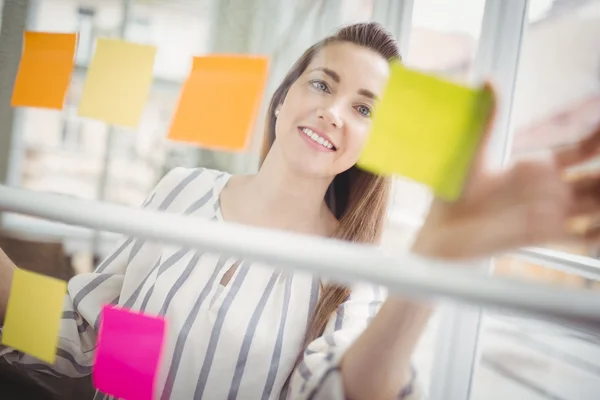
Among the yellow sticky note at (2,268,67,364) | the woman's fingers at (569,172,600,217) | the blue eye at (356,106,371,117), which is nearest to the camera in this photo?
the woman's fingers at (569,172,600,217)

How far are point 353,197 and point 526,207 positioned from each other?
17 centimetres

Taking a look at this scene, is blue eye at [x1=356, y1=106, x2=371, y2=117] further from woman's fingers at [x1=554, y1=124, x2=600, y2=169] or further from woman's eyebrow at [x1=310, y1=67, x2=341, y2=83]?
woman's fingers at [x1=554, y1=124, x2=600, y2=169]

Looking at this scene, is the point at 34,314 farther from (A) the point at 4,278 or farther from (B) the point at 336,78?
(B) the point at 336,78

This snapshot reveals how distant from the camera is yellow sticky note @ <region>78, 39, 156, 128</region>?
1.85ft

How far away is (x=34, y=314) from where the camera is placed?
0.57 meters

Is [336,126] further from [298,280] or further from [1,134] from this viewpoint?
[1,134]

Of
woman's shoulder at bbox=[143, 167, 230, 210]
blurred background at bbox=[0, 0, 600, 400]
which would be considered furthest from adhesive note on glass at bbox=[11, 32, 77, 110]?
woman's shoulder at bbox=[143, 167, 230, 210]

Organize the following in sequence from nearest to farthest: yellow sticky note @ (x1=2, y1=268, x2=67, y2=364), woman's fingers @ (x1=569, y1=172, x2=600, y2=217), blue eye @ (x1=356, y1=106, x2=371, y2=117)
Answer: woman's fingers @ (x1=569, y1=172, x2=600, y2=217) < blue eye @ (x1=356, y1=106, x2=371, y2=117) < yellow sticky note @ (x1=2, y1=268, x2=67, y2=364)

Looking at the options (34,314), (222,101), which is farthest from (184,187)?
(34,314)

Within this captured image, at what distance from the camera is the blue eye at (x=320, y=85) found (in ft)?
1.55

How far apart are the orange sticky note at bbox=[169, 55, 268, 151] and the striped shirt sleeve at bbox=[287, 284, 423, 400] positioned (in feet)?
0.68

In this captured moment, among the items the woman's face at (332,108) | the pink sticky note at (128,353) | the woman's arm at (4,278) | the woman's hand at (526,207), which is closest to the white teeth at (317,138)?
the woman's face at (332,108)

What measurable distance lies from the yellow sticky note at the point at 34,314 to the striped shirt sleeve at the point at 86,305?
24 millimetres

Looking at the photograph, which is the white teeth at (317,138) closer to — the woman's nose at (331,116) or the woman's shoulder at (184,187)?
the woman's nose at (331,116)
